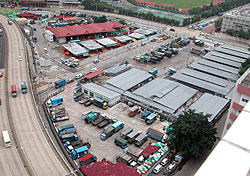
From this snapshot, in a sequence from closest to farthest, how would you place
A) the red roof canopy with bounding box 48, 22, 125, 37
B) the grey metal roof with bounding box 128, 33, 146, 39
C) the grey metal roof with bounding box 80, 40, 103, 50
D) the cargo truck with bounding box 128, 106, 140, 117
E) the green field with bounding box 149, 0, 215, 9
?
1. the cargo truck with bounding box 128, 106, 140, 117
2. the grey metal roof with bounding box 80, 40, 103, 50
3. the red roof canopy with bounding box 48, 22, 125, 37
4. the grey metal roof with bounding box 128, 33, 146, 39
5. the green field with bounding box 149, 0, 215, 9

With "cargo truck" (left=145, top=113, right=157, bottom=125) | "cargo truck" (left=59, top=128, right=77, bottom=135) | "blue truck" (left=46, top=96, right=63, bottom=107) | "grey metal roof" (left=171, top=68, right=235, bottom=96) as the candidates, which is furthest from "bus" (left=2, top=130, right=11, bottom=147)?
"grey metal roof" (left=171, top=68, right=235, bottom=96)

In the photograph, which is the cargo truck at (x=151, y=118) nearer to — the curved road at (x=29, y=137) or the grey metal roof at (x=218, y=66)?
the curved road at (x=29, y=137)

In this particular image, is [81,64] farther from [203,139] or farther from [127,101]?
[203,139]

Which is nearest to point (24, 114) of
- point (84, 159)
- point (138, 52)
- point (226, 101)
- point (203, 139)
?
point (84, 159)

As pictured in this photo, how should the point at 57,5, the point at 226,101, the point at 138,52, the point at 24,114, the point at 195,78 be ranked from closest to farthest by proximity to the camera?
the point at 24,114
the point at 226,101
the point at 195,78
the point at 138,52
the point at 57,5

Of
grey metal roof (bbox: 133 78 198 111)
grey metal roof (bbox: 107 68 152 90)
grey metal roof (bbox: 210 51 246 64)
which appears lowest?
grey metal roof (bbox: 133 78 198 111)

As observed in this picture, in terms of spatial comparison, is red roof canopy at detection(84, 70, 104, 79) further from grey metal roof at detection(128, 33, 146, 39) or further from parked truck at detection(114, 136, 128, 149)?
grey metal roof at detection(128, 33, 146, 39)

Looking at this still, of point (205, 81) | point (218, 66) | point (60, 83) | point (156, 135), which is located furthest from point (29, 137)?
point (218, 66)
